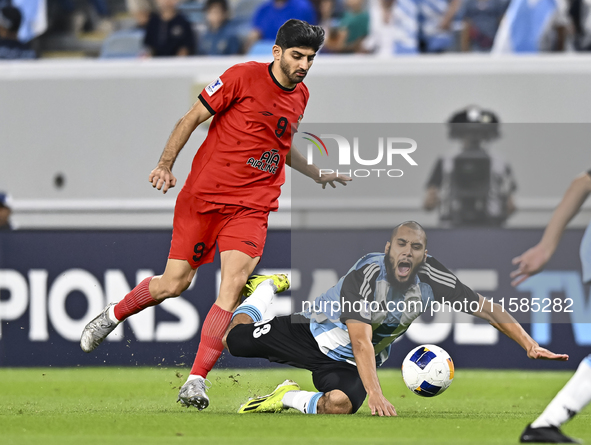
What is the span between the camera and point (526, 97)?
39.9 feet

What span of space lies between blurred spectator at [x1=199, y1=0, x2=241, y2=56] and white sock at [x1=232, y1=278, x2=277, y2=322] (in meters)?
6.26

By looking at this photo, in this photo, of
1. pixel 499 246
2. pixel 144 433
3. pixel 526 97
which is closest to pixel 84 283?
pixel 499 246

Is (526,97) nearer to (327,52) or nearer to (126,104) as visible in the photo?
(327,52)

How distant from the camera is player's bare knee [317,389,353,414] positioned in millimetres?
6344

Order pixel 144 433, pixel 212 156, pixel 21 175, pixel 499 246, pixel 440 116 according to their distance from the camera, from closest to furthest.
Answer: pixel 144 433
pixel 212 156
pixel 499 246
pixel 440 116
pixel 21 175

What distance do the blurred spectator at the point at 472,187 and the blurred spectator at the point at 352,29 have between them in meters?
2.35

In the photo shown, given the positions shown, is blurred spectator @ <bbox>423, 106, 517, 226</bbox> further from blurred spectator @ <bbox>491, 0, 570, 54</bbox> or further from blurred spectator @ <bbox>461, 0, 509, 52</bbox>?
blurred spectator @ <bbox>461, 0, 509, 52</bbox>

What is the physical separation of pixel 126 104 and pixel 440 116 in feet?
13.8

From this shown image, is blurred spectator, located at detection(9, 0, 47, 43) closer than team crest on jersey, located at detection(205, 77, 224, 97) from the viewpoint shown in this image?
No

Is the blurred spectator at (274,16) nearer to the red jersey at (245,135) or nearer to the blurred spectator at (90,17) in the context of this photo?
the blurred spectator at (90,17)

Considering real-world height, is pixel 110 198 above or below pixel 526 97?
below

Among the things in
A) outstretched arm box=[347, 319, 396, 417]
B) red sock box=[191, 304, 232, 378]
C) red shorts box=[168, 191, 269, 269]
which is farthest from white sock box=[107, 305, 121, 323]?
outstretched arm box=[347, 319, 396, 417]

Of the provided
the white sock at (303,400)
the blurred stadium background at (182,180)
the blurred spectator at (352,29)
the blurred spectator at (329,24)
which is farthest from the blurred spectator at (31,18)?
the white sock at (303,400)
